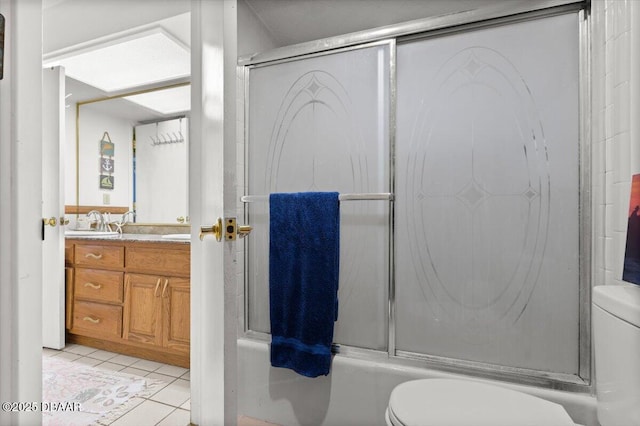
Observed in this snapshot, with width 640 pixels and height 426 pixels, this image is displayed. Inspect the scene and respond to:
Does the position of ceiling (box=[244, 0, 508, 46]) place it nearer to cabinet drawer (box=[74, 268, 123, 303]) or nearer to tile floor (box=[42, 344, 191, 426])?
cabinet drawer (box=[74, 268, 123, 303])

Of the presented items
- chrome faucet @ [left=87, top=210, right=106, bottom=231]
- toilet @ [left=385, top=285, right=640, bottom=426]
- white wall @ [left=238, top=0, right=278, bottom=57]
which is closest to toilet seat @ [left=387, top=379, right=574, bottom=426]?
toilet @ [left=385, top=285, right=640, bottom=426]

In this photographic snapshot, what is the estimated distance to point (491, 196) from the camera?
1323 millimetres

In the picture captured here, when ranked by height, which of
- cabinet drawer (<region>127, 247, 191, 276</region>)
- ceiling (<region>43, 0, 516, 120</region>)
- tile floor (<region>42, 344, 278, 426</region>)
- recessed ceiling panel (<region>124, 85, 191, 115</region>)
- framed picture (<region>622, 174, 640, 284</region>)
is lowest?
tile floor (<region>42, 344, 278, 426</region>)

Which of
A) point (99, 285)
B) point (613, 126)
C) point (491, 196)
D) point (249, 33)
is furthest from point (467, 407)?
point (99, 285)

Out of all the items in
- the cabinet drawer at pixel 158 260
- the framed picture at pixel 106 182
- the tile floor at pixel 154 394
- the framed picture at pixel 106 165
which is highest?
the framed picture at pixel 106 165

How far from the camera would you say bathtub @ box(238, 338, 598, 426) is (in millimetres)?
1325

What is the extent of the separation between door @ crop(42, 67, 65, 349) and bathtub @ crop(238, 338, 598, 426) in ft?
4.82

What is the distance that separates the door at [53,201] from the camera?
202 cm

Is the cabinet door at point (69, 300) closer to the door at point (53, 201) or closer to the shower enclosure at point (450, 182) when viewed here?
the door at point (53, 201)

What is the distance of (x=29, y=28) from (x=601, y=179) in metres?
1.62

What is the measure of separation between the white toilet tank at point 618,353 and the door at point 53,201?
2705 millimetres

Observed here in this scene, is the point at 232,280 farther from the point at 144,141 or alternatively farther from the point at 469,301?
the point at 144,141

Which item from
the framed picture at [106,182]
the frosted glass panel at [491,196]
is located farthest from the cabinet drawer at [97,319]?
the frosted glass panel at [491,196]

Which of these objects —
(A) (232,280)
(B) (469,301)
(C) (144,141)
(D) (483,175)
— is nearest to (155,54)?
(C) (144,141)
